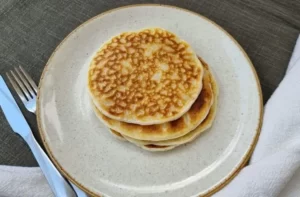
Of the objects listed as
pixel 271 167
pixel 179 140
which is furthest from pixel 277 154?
pixel 179 140

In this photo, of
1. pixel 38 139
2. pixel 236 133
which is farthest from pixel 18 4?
pixel 236 133

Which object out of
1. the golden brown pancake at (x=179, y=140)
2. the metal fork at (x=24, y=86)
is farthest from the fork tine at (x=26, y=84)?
the golden brown pancake at (x=179, y=140)

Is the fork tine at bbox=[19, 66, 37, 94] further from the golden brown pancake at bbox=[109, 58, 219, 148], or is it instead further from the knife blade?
the golden brown pancake at bbox=[109, 58, 219, 148]

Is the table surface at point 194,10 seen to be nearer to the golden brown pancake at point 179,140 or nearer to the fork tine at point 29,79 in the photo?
the fork tine at point 29,79

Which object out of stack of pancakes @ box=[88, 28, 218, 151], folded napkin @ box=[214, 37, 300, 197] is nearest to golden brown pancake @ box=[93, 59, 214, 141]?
stack of pancakes @ box=[88, 28, 218, 151]

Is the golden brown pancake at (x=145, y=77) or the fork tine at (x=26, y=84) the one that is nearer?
the golden brown pancake at (x=145, y=77)

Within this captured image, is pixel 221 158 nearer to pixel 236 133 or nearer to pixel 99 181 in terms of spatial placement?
pixel 236 133
